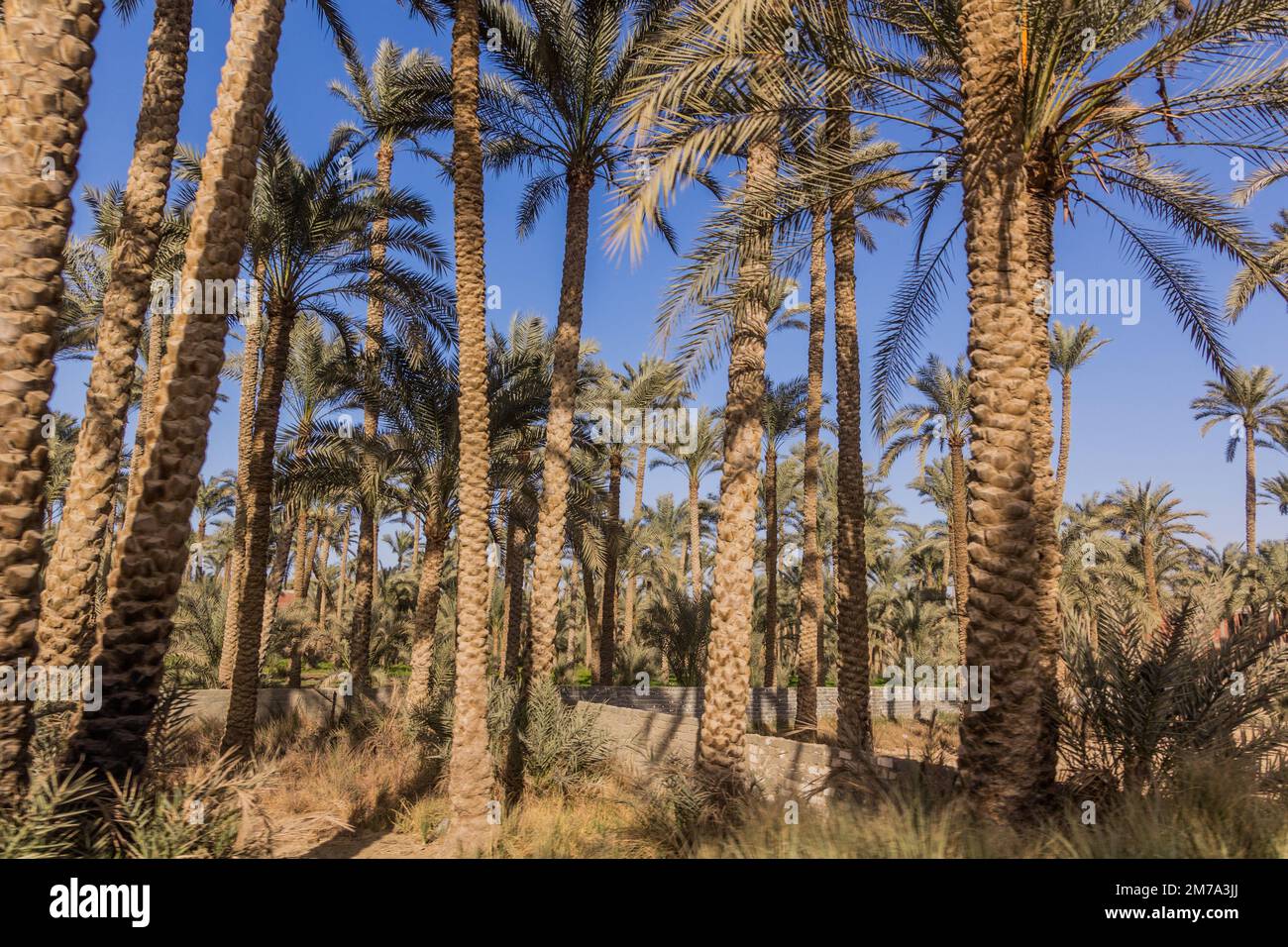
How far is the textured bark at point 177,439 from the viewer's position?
5.55 m

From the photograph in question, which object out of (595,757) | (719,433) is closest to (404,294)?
(595,757)

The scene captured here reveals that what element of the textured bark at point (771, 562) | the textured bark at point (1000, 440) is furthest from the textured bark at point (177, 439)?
the textured bark at point (771, 562)

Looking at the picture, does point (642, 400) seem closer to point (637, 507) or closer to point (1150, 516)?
point (637, 507)

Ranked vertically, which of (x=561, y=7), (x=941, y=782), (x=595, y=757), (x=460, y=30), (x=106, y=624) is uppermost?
(x=561, y=7)

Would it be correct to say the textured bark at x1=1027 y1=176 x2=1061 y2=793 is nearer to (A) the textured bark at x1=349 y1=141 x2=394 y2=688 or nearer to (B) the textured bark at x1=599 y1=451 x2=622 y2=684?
(A) the textured bark at x1=349 y1=141 x2=394 y2=688

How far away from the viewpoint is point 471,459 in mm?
9539

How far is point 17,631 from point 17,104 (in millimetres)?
3412

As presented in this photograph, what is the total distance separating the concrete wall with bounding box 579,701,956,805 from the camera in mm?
7062

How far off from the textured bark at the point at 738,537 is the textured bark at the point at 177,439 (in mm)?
5051

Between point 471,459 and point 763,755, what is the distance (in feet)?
17.9

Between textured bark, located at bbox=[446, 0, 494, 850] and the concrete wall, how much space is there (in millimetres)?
2288

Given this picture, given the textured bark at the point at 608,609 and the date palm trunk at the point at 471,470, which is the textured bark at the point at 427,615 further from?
the date palm trunk at the point at 471,470
